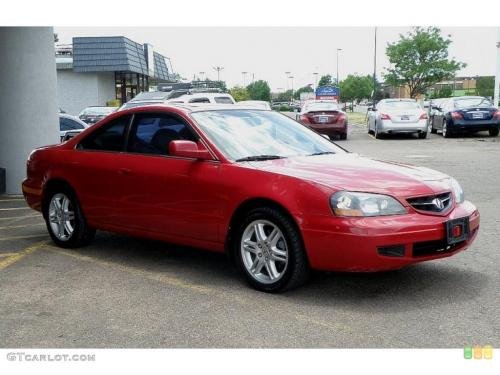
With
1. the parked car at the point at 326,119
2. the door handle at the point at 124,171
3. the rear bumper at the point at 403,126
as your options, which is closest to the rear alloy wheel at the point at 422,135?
the rear bumper at the point at 403,126

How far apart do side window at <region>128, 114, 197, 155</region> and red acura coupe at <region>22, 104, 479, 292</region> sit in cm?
1

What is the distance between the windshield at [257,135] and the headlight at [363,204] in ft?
3.47

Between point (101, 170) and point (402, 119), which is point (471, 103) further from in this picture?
point (101, 170)

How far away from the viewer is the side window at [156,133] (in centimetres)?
586

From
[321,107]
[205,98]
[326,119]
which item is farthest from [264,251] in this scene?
[321,107]

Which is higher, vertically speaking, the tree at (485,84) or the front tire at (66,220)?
the tree at (485,84)

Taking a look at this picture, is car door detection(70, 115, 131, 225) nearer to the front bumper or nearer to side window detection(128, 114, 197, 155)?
side window detection(128, 114, 197, 155)

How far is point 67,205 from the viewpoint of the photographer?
22.4 feet

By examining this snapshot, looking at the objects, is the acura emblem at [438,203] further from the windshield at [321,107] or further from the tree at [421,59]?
the tree at [421,59]

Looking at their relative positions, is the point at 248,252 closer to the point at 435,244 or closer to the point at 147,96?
the point at 435,244

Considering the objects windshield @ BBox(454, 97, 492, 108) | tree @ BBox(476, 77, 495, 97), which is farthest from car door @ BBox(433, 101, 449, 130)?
tree @ BBox(476, 77, 495, 97)

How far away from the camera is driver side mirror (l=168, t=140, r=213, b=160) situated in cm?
539
